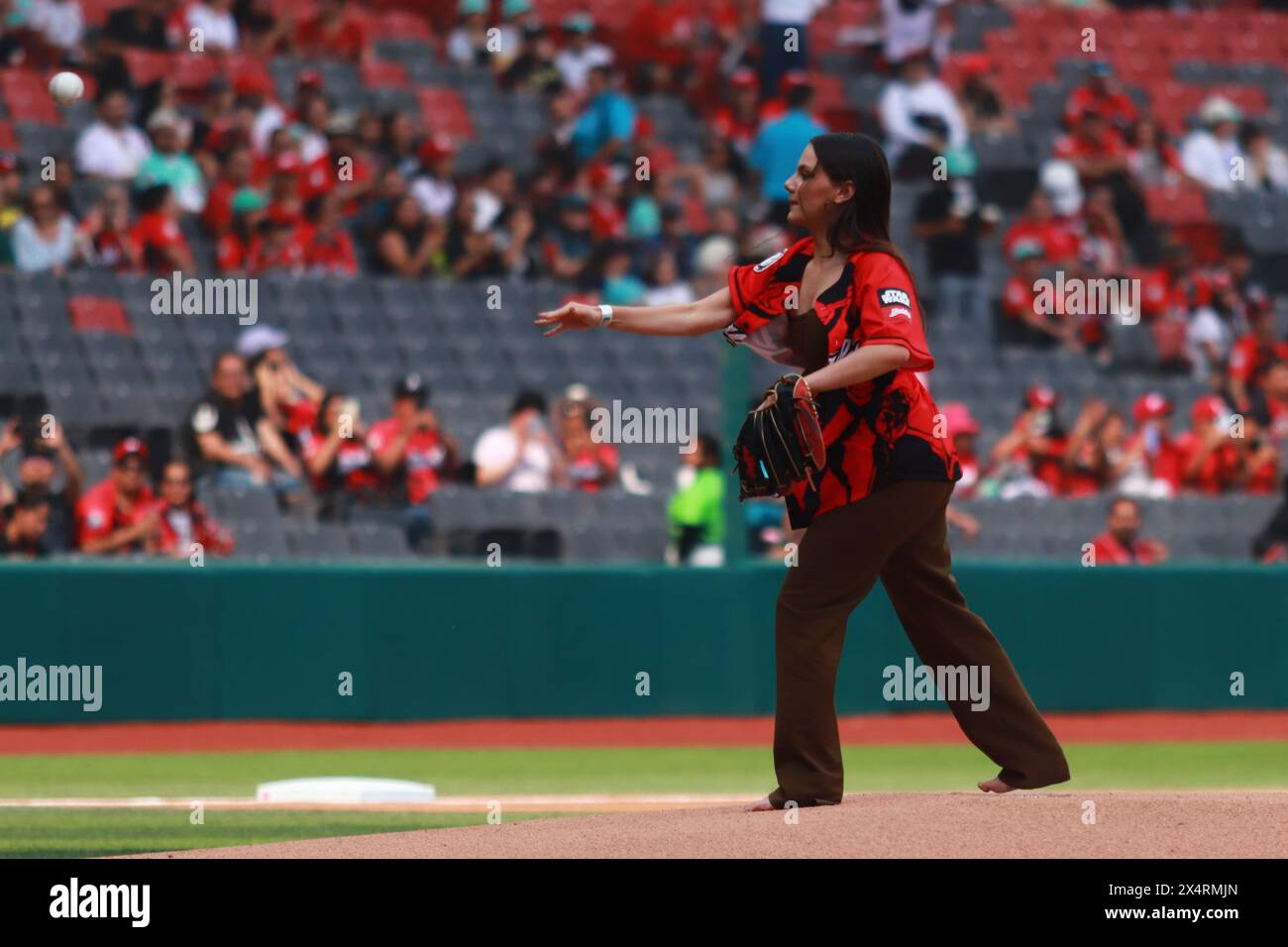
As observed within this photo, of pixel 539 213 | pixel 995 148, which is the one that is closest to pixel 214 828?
pixel 539 213

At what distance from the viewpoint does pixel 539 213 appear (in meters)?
15.4

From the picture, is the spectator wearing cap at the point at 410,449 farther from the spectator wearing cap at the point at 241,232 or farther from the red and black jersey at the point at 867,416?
the red and black jersey at the point at 867,416

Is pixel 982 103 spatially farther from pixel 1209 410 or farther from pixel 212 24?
pixel 212 24

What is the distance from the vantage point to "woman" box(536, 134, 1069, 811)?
6145 mm

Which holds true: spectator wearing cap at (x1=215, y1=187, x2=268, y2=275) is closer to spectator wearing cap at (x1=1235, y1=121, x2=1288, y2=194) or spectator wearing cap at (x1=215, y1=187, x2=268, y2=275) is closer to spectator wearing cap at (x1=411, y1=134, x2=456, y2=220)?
spectator wearing cap at (x1=411, y1=134, x2=456, y2=220)

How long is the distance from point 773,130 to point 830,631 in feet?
26.7

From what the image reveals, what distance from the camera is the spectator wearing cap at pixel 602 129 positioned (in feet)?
51.8

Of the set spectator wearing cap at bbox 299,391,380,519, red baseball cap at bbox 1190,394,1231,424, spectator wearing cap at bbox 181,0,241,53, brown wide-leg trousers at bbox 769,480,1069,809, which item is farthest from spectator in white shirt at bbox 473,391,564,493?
brown wide-leg trousers at bbox 769,480,1069,809

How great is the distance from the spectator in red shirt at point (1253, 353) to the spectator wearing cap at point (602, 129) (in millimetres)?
4956

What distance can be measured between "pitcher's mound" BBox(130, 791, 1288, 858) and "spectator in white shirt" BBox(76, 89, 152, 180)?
8977mm

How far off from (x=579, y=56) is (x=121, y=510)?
6.71 meters

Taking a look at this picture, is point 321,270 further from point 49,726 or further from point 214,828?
point 214,828

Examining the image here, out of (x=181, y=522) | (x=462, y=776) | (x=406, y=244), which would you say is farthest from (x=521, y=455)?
(x=462, y=776)

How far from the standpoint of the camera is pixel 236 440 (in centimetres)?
1235
